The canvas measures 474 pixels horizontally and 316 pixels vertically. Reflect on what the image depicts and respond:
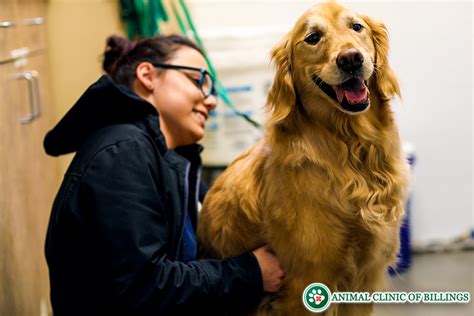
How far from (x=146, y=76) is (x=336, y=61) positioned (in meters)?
0.44

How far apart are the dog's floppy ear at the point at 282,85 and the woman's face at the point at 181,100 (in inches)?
8.8

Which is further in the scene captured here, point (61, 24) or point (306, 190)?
point (61, 24)

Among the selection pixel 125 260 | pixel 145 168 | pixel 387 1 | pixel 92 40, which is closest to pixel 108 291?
pixel 125 260

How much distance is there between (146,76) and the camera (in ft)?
4.13

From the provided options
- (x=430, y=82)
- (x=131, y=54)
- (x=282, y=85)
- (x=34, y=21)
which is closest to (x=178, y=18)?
(x=131, y=54)

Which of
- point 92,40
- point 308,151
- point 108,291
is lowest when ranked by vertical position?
point 108,291

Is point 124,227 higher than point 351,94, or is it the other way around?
point 351,94

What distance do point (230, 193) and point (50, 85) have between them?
1.45 feet

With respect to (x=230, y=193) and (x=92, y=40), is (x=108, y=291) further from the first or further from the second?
(x=92, y=40)

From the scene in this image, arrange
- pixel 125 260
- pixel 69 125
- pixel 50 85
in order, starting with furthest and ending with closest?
pixel 50 85
pixel 69 125
pixel 125 260

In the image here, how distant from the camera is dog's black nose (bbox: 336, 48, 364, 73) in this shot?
987mm

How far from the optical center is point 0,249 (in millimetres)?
1234

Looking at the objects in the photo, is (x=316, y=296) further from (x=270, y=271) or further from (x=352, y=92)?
(x=352, y=92)

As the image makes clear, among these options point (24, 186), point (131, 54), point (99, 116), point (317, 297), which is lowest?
point (317, 297)
